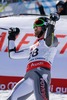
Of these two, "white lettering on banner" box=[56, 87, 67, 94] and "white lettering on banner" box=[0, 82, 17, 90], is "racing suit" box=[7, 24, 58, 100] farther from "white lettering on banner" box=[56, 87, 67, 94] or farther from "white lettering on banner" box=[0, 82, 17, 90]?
"white lettering on banner" box=[0, 82, 17, 90]

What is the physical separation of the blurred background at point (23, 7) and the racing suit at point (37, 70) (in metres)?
6.21

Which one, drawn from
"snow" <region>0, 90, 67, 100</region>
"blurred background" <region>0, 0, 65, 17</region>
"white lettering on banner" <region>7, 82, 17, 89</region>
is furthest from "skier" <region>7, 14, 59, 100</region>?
"blurred background" <region>0, 0, 65, 17</region>

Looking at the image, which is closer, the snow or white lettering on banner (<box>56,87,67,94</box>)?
the snow

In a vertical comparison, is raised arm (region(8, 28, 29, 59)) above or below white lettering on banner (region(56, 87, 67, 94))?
above

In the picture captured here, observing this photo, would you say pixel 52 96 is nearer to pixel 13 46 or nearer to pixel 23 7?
pixel 13 46

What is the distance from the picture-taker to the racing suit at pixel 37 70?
183 inches

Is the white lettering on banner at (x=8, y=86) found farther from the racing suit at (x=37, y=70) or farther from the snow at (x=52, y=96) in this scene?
the racing suit at (x=37, y=70)

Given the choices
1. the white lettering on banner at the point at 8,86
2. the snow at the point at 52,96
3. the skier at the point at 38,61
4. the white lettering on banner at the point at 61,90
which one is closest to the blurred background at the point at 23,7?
the white lettering on banner at the point at 8,86

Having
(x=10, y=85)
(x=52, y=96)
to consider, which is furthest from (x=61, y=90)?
(x=10, y=85)

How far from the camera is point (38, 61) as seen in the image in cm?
480

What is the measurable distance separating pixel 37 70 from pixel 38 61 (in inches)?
4.2

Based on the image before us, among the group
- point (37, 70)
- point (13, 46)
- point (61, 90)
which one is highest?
point (13, 46)

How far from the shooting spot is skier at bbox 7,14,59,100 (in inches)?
183

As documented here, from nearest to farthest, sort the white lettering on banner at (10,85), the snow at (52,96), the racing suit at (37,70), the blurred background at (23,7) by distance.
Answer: the racing suit at (37,70), the snow at (52,96), the white lettering on banner at (10,85), the blurred background at (23,7)
